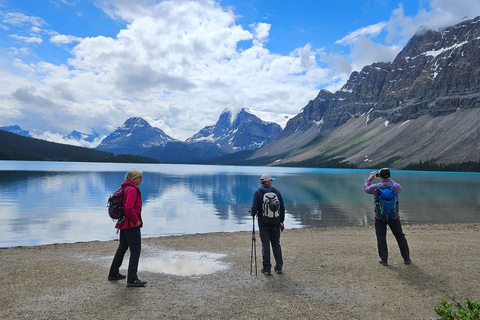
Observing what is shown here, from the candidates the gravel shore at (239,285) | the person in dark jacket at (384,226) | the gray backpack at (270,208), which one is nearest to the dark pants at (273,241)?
the gray backpack at (270,208)

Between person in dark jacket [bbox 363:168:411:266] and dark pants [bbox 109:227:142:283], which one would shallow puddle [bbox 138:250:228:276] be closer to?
dark pants [bbox 109:227:142:283]

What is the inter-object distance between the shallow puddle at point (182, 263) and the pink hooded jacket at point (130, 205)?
2608mm

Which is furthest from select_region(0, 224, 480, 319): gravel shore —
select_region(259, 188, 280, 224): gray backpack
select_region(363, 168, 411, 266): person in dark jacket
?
select_region(259, 188, 280, 224): gray backpack

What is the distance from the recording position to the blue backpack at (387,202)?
11273 mm

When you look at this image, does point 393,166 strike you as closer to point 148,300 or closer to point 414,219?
point 414,219

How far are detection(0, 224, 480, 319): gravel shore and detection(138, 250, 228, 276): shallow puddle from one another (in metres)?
0.04

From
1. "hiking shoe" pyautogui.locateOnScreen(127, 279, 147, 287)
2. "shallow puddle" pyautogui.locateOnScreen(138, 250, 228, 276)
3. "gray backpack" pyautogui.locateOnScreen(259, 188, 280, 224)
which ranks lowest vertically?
"shallow puddle" pyautogui.locateOnScreen(138, 250, 228, 276)

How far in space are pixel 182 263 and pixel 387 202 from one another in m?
7.63

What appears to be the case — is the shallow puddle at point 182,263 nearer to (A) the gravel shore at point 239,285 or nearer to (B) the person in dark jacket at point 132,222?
(A) the gravel shore at point 239,285

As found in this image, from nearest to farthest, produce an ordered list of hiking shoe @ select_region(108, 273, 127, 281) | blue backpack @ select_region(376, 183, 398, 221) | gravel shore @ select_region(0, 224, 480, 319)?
1. gravel shore @ select_region(0, 224, 480, 319)
2. hiking shoe @ select_region(108, 273, 127, 281)
3. blue backpack @ select_region(376, 183, 398, 221)

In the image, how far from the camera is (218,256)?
13562mm

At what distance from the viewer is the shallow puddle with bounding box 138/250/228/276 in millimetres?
11320

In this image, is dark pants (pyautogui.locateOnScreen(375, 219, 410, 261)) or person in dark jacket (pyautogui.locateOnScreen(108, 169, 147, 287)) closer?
person in dark jacket (pyautogui.locateOnScreen(108, 169, 147, 287))

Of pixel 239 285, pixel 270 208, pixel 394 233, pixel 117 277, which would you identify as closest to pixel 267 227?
pixel 270 208
